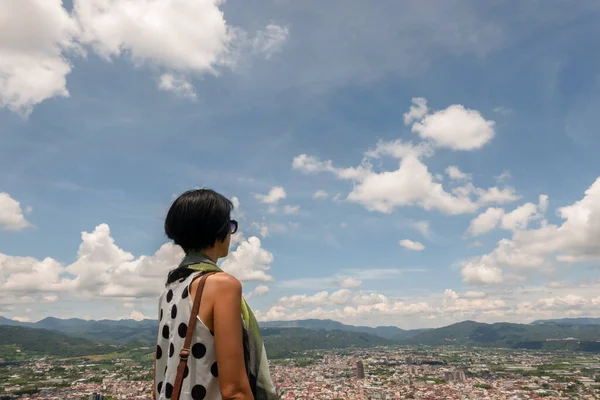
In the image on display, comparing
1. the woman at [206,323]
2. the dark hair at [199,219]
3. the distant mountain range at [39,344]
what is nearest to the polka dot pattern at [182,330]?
the woman at [206,323]

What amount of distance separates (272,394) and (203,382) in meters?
0.20

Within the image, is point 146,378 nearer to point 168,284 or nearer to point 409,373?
point 409,373

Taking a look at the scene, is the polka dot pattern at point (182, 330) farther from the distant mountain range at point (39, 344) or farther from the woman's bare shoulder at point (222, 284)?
the distant mountain range at point (39, 344)

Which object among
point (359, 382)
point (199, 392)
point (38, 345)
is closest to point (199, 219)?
point (199, 392)

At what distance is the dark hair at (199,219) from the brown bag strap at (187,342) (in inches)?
8.0

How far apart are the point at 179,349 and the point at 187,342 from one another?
0.09m

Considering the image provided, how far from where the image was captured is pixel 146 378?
65.0 metres

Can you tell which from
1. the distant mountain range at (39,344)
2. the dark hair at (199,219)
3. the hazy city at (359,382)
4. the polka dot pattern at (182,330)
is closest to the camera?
the polka dot pattern at (182,330)

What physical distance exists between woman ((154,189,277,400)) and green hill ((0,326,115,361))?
403ft

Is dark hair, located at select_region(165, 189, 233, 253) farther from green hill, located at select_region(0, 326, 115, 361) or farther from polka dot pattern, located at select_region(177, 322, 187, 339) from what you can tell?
green hill, located at select_region(0, 326, 115, 361)

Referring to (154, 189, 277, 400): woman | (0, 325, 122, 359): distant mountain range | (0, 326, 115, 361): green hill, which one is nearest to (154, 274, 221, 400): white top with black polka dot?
(154, 189, 277, 400): woman

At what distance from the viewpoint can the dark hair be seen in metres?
1.35

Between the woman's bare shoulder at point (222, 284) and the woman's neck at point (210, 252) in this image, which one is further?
the woman's neck at point (210, 252)

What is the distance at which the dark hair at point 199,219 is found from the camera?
1.35 m
